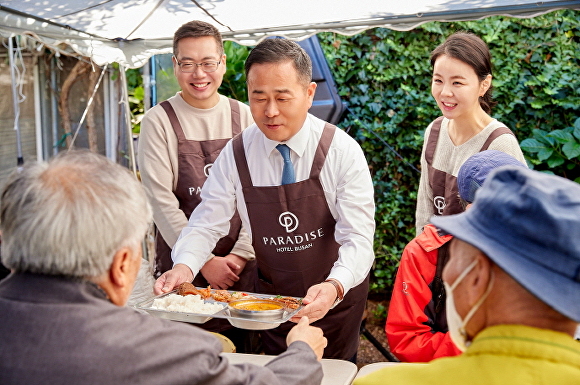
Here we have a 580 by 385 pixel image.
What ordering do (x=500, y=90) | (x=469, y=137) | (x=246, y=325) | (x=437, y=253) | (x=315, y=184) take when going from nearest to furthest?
(x=246, y=325)
(x=437, y=253)
(x=315, y=184)
(x=469, y=137)
(x=500, y=90)

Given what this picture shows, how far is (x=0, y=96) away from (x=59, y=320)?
12.4 feet

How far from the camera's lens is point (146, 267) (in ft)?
14.2

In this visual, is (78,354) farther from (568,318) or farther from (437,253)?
(437,253)

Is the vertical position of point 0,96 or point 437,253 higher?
point 0,96

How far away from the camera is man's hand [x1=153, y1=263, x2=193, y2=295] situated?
102 inches

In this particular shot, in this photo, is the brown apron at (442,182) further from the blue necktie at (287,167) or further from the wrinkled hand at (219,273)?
the wrinkled hand at (219,273)

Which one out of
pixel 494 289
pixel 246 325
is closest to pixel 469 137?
pixel 246 325

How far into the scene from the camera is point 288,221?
2871mm

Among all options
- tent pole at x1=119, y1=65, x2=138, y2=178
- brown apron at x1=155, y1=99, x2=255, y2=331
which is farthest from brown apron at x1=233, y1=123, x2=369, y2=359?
tent pole at x1=119, y1=65, x2=138, y2=178

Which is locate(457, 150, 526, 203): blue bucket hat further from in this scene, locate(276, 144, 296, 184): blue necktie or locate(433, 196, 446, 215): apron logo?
locate(433, 196, 446, 215): apron logo

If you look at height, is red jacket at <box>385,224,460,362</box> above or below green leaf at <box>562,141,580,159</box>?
below

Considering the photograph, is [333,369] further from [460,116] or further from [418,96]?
[418,96]

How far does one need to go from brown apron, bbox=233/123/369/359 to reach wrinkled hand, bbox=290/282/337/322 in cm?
44

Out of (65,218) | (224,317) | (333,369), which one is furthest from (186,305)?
(65,218)
